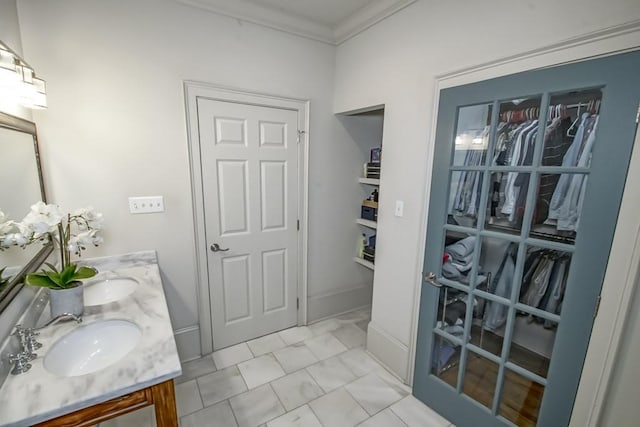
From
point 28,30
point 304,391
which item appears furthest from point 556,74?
point 28,30

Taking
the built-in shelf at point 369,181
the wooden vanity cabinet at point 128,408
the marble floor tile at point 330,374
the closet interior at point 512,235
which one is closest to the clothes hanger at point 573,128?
the closet interior at point 512,235

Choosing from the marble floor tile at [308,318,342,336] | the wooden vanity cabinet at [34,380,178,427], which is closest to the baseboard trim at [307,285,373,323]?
the marble floor tile at [308,318,342,336]

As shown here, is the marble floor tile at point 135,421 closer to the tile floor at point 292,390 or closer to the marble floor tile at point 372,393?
the tile floor at point 292,390

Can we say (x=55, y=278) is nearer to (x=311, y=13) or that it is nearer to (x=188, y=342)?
(x=188, y=342)

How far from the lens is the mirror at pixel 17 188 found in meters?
1.12

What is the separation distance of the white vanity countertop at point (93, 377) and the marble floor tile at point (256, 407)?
936mm

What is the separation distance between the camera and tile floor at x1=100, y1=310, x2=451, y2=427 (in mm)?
1730

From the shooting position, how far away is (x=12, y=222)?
112 centimetres

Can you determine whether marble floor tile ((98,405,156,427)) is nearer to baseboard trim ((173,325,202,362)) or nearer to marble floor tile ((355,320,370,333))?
baseboard trim ((173,325,202,362))

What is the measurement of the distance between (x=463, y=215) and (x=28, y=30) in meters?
2.64

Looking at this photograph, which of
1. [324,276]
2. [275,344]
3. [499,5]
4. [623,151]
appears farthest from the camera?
[324,276]

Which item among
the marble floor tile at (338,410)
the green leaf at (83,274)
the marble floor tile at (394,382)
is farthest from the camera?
the marble floor tile at (394,382)

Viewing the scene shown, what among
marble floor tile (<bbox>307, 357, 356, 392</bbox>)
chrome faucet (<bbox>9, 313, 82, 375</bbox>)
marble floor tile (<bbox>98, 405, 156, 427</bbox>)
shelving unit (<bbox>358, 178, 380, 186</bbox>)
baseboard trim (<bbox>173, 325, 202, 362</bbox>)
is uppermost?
shelving unit (<bbox>358, 178, 380, 186</bbox>)

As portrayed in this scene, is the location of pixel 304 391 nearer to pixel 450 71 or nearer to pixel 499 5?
pixel 450 71
